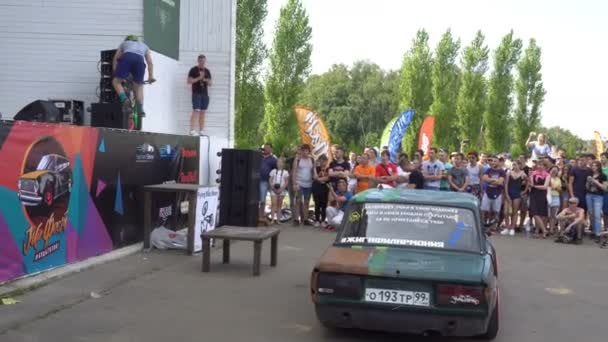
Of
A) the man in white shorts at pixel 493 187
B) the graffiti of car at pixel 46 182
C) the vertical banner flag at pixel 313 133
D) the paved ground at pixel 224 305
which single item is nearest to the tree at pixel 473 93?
the vertical banner flag at pixel 313 133

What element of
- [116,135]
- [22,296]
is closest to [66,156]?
[116,135]

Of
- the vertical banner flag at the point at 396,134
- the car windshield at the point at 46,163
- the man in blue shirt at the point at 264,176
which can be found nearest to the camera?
the car windshield at the point at 46,163

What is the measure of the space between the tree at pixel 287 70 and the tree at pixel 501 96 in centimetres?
1515

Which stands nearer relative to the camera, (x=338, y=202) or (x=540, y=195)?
(x=540, y=195)

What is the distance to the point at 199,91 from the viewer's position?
1590 centimetres

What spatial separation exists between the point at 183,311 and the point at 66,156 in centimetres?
312

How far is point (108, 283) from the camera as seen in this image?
835 centimetres

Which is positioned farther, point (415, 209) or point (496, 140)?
point (496, 140)

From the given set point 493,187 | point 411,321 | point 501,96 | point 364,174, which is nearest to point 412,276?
point 411,321

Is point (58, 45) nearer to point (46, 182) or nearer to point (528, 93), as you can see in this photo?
point (46, 182)

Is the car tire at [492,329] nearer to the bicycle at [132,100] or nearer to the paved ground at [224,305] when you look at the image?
the paved ground at [224,305]

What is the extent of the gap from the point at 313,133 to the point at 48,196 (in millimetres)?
10306

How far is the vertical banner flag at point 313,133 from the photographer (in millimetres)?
17922

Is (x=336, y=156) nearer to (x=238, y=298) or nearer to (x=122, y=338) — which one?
(x=238, y=298)
